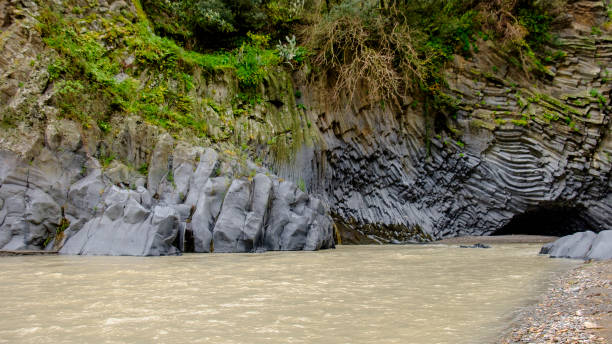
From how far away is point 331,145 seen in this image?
10711mm

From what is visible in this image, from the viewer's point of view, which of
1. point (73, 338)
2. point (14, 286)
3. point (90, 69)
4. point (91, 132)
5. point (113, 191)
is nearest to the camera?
point (73, 338)

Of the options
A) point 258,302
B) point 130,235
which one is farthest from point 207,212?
point 258,302

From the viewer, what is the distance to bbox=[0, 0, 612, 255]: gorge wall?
6.38 meters

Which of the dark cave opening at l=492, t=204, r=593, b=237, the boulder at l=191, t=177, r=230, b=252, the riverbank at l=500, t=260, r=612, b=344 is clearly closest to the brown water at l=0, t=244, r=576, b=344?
the riverbank at l=500, t=260, r=612, b=344

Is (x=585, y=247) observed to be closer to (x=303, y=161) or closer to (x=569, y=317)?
(x=569, y=317)

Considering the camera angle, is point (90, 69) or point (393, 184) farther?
point (393, 184)

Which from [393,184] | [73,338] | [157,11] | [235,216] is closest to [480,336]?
[73,338]

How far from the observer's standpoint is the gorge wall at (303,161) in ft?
20.9

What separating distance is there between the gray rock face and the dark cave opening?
20.1 feet

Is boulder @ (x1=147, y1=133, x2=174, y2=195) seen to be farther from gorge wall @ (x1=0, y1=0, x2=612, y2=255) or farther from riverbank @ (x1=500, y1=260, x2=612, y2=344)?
riverbank @ (x1=500, y1=260, x2=612, y2=344)

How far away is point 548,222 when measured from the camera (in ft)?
42.9

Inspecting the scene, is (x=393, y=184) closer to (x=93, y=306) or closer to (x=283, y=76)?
(x=283, y=76)

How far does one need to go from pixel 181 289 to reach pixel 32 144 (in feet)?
17.0

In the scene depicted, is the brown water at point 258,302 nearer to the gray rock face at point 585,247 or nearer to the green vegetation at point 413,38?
the gray rock face at point 585,247
